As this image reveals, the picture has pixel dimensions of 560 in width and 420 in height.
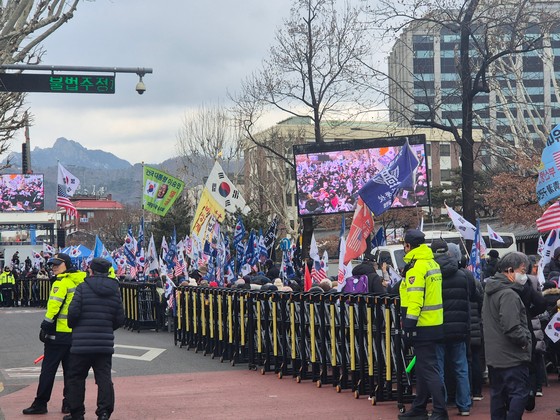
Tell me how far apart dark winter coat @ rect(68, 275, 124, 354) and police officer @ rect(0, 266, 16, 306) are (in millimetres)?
32869

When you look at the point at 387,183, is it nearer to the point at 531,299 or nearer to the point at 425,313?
the point at 425,313

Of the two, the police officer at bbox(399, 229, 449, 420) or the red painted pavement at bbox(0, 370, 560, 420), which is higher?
the police officer at bbox(399, 229, 449, 420)

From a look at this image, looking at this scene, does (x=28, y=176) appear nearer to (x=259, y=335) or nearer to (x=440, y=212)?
(x=440, y=212)

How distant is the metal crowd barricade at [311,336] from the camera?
11516 mm

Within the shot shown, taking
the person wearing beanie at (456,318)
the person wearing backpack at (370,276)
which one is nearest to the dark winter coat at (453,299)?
the person wearing beanie at (456,318)

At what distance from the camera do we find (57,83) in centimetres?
1769

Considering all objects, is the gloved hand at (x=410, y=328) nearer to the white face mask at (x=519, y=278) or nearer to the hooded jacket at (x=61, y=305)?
the white face mask at (x=519, y=278)

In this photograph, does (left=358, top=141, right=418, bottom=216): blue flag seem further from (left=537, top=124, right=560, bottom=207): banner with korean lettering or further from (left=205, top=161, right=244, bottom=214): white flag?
(left=205, top=161, right=244, bottom=214): white flag

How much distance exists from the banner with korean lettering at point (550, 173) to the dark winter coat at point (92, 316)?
5.54m

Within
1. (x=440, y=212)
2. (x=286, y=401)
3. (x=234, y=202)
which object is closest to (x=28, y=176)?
(x=440, y=212)

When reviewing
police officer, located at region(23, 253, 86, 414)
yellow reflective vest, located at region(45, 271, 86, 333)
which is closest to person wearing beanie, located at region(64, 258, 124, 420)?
police officer, located at region(23, 253, 86, 414)

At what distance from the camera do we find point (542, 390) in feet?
40.3

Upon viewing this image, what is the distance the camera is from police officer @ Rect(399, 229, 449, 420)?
9906 millimetres

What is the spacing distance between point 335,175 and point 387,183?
675 inches
